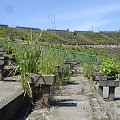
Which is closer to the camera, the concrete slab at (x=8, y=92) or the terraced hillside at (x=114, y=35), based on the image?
the concrete slab at (x=8, y=92)

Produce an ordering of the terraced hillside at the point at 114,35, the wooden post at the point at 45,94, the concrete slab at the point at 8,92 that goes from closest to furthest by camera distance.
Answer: the concrete slab at the point at 8,92
the wooden post at the point at 45,94
the terraced hillside at the point at 114,35

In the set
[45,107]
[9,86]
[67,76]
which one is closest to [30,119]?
[45,107]

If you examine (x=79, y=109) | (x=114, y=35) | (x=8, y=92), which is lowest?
(x=79, y=109)

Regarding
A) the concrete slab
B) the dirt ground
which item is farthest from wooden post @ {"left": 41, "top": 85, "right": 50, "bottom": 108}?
the concrete slab

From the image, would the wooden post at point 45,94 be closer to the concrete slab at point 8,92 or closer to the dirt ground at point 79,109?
the dirt ground at point 79,109

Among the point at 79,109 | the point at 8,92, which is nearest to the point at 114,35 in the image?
the point at 8,92

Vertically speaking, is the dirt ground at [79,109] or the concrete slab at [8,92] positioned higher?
the concrete slab at [8,92]

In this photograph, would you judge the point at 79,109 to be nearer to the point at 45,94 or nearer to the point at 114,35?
the point at 45,94

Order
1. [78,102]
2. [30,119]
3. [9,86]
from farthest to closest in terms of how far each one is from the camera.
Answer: [9,86]
[78,102]
[30,119]

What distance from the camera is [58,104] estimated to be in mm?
8453

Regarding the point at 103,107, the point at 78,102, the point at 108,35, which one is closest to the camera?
the point at 103,107

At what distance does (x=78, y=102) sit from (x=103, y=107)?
0.75m

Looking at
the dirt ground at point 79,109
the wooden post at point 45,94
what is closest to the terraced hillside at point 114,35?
the dirt ground at point 79,109

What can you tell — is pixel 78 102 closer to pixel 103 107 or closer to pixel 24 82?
pixel 103 107
